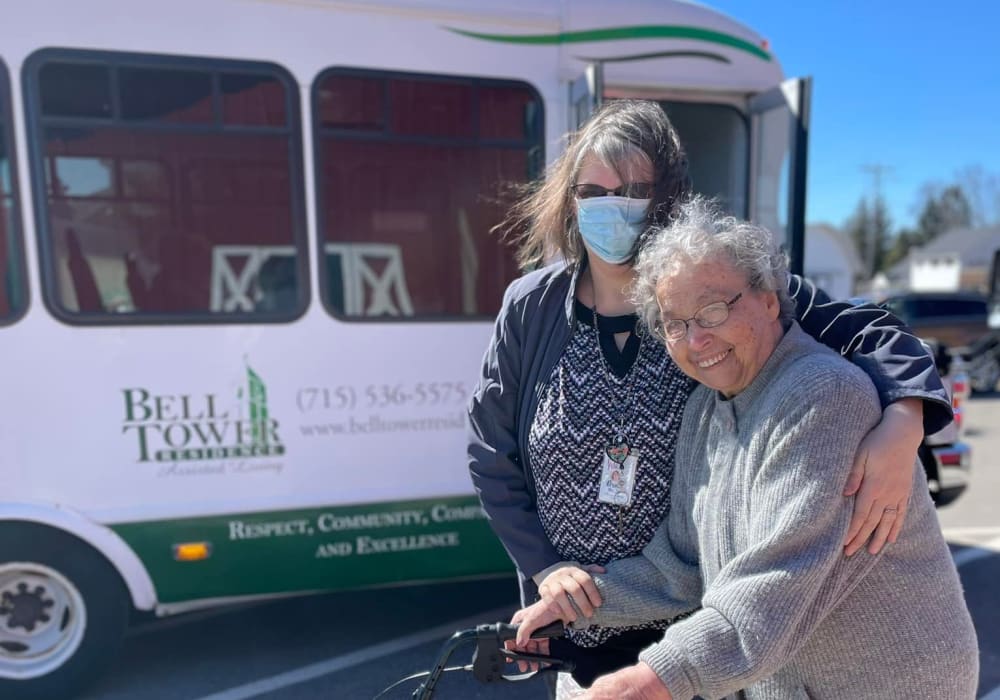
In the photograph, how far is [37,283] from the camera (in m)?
2.75

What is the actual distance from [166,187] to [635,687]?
265 cm

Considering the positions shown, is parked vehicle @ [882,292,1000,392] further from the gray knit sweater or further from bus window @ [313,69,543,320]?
the gray knit sweater

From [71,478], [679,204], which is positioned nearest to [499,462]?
[679,204]

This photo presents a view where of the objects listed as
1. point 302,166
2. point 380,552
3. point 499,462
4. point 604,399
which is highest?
point 302,166

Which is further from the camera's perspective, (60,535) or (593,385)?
(60,535)

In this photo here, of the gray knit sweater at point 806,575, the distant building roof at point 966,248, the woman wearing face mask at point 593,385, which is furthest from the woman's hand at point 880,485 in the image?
the distant building roof at point 966,248

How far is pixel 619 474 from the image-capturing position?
1.50 metres

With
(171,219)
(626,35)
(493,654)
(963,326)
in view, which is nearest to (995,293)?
(963,326)

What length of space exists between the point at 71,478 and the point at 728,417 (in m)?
2.61

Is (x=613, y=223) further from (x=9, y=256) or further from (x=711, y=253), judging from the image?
(x=9, y=256)

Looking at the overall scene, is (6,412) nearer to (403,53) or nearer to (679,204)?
(403,53)

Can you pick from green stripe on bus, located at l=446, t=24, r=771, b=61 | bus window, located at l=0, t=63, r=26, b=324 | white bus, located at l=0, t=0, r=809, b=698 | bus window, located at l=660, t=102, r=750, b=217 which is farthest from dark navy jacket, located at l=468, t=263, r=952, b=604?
bus window, located at l=660, t=102, r=750, b=217

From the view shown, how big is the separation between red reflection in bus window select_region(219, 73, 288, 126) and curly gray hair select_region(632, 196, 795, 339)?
213cm

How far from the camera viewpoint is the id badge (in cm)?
149
